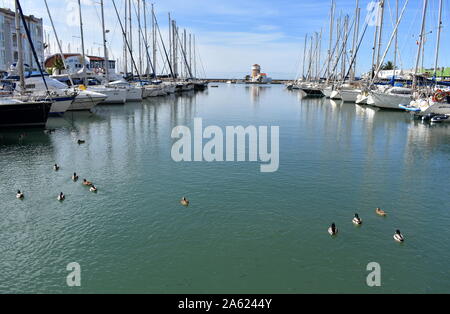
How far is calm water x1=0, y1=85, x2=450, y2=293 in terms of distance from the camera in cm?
1365

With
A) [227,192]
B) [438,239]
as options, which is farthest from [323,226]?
[227,192]

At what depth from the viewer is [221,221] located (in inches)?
720

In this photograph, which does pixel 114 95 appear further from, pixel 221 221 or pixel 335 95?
pixel 221 221

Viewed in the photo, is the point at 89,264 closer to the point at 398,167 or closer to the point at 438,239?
the point at 438,239

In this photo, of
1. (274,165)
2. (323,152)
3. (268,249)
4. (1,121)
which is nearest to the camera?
(268,249)

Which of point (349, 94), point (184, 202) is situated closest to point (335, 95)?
point (349, 94)

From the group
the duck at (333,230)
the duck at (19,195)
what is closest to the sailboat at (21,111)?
the duck at (19,195)

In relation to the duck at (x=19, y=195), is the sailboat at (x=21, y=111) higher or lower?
higher

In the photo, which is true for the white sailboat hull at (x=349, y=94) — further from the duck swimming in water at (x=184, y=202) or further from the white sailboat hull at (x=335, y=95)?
the duck swimming in water at (x=184, y=202)

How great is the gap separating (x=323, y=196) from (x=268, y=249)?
7455 mm

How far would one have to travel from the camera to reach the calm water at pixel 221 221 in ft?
44.8

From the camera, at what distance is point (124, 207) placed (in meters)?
→ 19.7

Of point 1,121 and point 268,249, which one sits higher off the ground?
point 1,121
